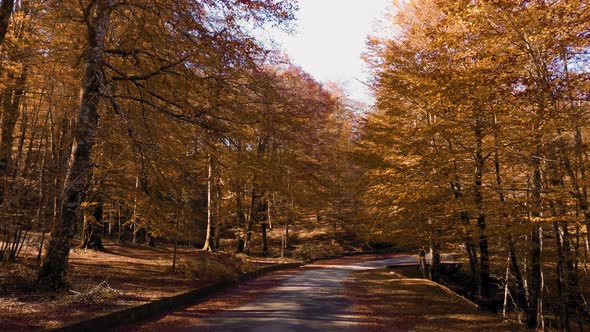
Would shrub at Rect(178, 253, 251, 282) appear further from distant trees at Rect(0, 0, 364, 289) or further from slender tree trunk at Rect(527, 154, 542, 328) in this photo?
slender tree trunk at Rect(527, 154, 542, 328)

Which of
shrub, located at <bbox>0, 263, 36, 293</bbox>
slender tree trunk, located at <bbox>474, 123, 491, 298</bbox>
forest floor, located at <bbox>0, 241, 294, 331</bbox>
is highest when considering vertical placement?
slender tree trunk, located at <bbox>474, 123, 491, 298</bbox>

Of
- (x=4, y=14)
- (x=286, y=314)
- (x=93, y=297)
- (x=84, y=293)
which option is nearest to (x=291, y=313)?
(x=286, y=314)

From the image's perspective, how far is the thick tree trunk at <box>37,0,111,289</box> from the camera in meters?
8.44

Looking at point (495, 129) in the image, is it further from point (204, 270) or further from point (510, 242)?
point (204, 270)

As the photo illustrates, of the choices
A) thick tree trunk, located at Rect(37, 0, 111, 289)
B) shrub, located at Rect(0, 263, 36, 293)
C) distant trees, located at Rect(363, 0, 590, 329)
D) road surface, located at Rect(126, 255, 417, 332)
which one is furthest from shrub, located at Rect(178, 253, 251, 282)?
distant trees, located at Rect(363, 0, 590, 329)

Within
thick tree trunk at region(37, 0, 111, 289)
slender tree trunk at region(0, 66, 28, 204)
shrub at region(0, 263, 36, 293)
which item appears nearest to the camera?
shrub at region(0, 263, 36, 293)

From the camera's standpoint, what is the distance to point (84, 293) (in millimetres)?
8109

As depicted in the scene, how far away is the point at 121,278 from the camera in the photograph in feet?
37.2

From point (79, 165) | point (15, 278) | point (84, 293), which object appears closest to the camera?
point (84, 293)

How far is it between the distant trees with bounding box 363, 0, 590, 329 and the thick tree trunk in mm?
7854

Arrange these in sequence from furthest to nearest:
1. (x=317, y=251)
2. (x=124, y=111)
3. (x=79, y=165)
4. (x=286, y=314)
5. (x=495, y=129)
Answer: (x=317, y=251), (x=124, y=111), (x=495, y=129), (x=286, y=314), (x=79, y=165)

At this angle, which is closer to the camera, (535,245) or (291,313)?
(291,313)

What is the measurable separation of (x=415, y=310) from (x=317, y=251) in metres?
21.2

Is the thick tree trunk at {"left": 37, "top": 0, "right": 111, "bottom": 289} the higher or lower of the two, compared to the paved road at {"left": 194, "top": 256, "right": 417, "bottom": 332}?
higher
